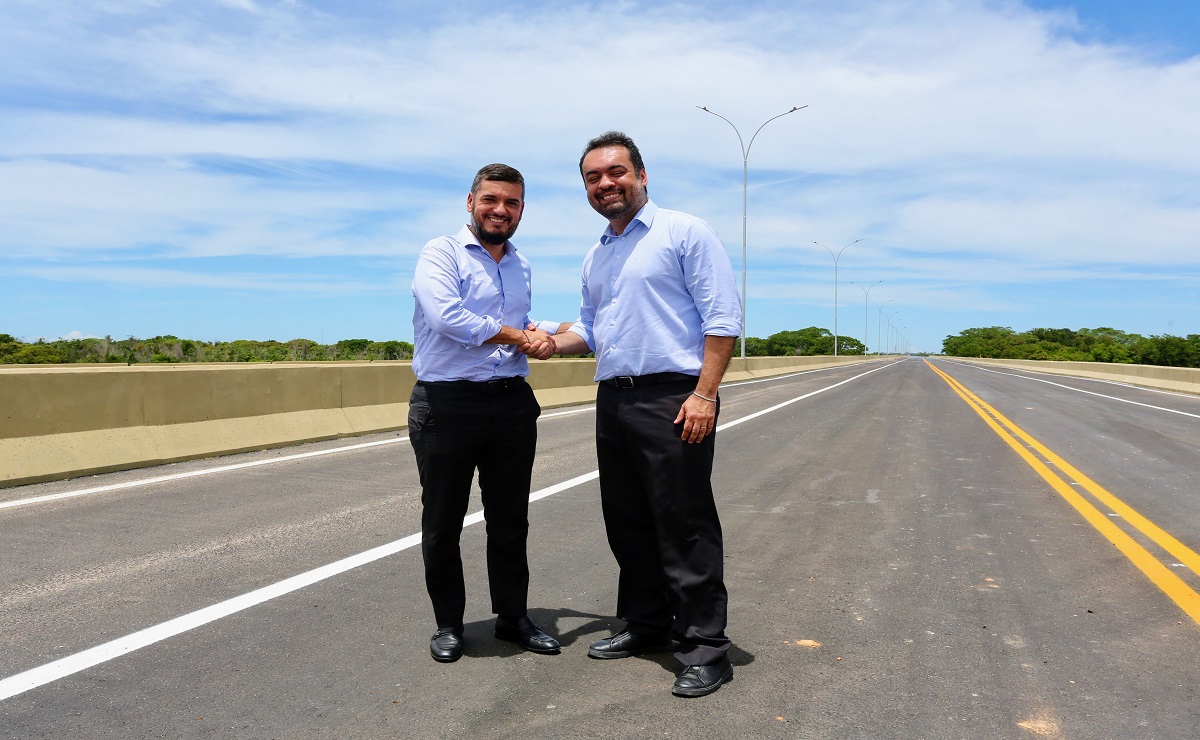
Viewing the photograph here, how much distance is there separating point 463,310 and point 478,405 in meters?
0.40

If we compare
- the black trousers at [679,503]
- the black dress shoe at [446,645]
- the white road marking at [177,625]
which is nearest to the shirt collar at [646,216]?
Answer: the black trousers at [679,503]

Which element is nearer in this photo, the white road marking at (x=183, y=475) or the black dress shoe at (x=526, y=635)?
the black dress shoe at (x=526, y=635)

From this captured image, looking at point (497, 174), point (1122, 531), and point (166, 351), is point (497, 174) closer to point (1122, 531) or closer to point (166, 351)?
point (1122, 531)

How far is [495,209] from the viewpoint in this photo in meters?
3.80

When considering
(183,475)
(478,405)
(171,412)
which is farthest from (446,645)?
(171,412)

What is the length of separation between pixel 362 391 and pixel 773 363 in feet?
113

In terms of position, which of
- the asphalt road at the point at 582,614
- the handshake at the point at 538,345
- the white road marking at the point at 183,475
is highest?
the handshake at the point at 538,345

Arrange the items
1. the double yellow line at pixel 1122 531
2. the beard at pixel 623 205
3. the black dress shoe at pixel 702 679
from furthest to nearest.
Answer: the double yellow line at pixel 1122 531
the beard at pixel 623 205
the black dress shoe at pixel 702 679

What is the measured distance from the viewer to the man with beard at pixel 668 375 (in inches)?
139

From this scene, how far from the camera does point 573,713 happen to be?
10.3ft

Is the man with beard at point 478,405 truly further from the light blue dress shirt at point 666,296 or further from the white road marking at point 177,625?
the white road marking at point 177,625

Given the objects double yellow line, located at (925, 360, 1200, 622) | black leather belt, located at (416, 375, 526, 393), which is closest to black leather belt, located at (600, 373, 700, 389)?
black leather belt, located at (416, 375, 526, 393)

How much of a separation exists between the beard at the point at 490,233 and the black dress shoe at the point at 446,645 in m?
1.59

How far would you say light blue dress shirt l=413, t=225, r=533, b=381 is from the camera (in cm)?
362
